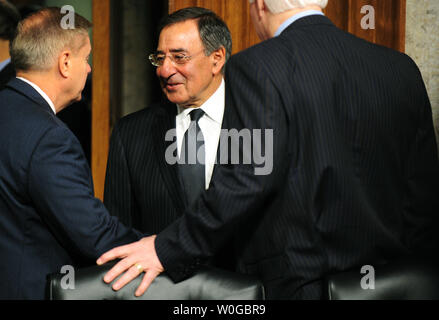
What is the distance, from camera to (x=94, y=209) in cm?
170

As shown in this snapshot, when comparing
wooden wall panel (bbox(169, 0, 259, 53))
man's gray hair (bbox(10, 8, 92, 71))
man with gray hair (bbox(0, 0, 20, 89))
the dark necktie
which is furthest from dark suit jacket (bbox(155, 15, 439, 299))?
man with gray hair (bbox(0, 0, 20, 89))

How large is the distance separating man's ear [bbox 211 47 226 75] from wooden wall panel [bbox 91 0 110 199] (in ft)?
5.06

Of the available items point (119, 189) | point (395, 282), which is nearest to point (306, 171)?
point (395, 282)

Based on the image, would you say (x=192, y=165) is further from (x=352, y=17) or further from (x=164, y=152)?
(x=352, y=17)

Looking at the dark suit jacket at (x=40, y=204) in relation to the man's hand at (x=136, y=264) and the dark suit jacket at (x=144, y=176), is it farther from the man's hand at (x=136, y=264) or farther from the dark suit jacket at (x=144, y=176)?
the dark suit jacket at (x=144, y=176)

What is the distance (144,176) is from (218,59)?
0.67 metres

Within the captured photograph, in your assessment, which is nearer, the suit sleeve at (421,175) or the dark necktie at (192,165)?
the suit sleeve at (421,175)

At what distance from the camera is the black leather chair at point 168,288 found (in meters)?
1.47

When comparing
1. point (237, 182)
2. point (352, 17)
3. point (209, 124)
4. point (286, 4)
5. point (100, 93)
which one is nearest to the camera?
point (237, 182)

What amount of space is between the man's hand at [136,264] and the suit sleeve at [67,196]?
4.6 inches

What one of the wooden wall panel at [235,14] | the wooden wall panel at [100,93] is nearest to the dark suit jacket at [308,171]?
the wooden wall panel at [235,14]

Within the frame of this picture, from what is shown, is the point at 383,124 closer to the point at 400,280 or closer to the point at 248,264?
the point at 400,280

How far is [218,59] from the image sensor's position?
8.13 ft

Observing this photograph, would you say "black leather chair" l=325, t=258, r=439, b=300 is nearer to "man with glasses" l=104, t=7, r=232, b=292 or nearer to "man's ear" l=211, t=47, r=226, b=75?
"man with glasses" l=104, t=7, r=232, b=292
